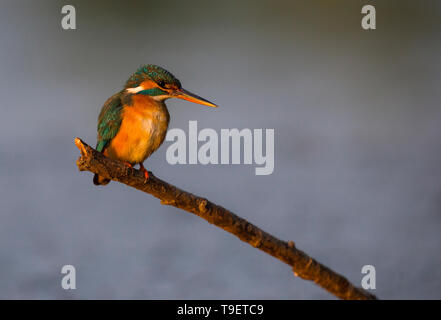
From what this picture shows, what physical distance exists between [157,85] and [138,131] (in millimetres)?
173

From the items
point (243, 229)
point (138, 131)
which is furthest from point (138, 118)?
point (243, 229)

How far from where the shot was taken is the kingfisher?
2102mm

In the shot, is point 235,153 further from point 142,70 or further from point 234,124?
point 142,70

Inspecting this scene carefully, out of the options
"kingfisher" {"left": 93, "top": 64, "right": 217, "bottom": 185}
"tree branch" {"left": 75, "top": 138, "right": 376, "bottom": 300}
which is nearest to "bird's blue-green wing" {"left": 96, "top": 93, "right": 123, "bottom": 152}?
"kingfisher" {"left": 93, "top": 64, "right": 217, "bottom": 185}

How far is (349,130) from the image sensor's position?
4.73 metres

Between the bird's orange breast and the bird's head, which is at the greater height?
the bird's head

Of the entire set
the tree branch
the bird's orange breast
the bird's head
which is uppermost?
the bird's head

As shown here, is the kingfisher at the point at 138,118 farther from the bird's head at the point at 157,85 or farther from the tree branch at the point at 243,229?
the tree branch at the point at 243,229

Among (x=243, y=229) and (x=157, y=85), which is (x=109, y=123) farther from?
(x=243, y=229)

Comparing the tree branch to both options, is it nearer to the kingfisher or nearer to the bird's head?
the kingfisher

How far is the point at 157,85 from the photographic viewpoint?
2.15 metres

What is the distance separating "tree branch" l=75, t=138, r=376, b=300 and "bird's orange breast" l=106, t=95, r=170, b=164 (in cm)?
31
